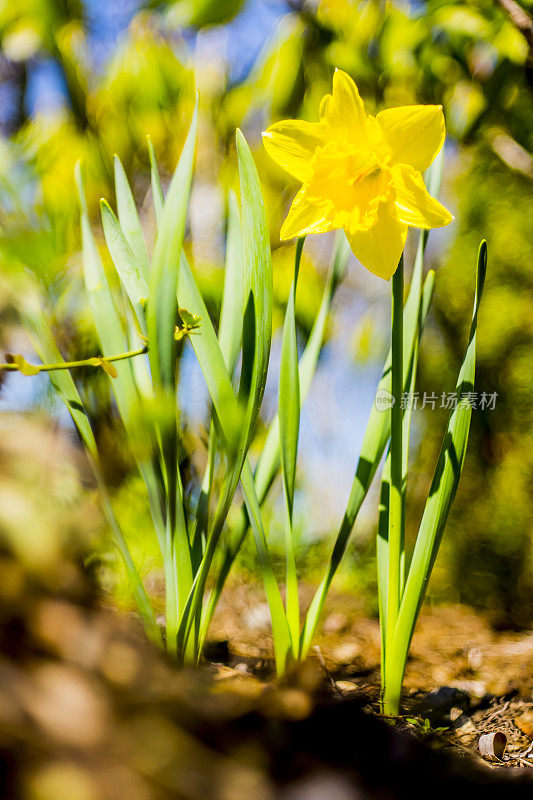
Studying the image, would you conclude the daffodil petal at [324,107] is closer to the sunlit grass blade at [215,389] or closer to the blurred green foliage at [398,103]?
the sunlit grass blade at [215,389]

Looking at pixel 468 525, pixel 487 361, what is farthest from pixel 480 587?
pixel 487 361

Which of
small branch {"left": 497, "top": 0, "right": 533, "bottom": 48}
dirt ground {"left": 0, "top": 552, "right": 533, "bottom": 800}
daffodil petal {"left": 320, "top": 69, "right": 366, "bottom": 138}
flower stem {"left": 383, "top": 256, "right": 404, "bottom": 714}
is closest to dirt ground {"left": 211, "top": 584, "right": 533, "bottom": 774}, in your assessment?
flower stem {"left": 383, "top": 256, "right": 404, "bottom": 714}

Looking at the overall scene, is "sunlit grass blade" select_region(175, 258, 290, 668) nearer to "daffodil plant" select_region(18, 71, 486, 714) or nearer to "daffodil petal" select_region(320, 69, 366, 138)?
"daffodil plant" select_region(18, 71, 486, 714)

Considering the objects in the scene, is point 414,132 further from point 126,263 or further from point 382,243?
point 126,263

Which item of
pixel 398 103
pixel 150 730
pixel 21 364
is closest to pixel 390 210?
pixel 21 364

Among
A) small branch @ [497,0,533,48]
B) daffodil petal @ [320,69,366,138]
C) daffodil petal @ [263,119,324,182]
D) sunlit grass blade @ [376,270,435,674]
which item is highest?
small branch @ [497,0,533,48]

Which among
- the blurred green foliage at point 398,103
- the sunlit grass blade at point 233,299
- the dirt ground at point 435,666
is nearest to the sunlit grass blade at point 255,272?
the sunlit grass blade at point 233,299
